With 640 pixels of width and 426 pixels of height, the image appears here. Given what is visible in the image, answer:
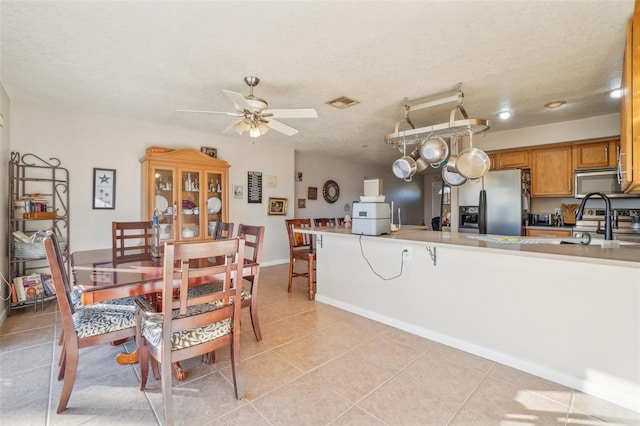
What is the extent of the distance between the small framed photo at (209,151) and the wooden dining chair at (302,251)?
1.80m

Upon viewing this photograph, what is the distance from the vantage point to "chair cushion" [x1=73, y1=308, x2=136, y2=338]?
173 centimetres

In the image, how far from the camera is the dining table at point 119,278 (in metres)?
1.61

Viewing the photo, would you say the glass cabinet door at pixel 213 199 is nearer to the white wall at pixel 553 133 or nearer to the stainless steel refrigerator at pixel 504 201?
the white wall at pixel 553 133

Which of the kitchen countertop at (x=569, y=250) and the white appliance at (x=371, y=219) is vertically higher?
the white appliance at (x=371, y=219)

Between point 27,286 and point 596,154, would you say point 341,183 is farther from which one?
point 27,286

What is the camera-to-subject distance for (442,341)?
2.49m

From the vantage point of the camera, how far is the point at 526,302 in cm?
210

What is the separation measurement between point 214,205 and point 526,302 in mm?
3991

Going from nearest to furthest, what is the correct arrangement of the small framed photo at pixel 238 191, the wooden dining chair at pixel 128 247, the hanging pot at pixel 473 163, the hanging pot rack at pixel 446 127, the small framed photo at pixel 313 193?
the wooden dining chair at pixel 128 247, the hanging pot rack at pixel 446 127, the hanging pot at pixel 473 163, the small framed photo at pixel 238 191, the small framed photo at pixel 313 193

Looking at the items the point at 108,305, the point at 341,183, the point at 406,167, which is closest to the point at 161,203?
the point at 108,305

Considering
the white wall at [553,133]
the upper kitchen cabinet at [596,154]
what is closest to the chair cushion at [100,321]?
the white wall at [553,133]

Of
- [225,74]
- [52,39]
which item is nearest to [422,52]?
[225,74]

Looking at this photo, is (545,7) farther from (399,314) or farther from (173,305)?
(173,305)

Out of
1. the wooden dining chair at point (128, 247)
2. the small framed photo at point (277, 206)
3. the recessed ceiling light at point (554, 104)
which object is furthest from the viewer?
the small framed photo at point (277, 206)
